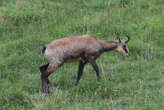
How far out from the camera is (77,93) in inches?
340

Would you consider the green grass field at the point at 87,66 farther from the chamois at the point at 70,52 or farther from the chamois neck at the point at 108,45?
the chamois neck at the point at 108,45

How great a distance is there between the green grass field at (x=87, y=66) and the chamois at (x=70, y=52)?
371 mm

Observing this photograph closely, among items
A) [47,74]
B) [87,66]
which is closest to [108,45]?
[87,66]

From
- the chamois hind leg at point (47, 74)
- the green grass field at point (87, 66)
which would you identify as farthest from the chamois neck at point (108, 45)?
the chamois hind leg at point (47, 74)

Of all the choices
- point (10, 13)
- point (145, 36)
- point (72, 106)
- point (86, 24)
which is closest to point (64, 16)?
point (86, 24)

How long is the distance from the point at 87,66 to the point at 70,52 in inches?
55.5

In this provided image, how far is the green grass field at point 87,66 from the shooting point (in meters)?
8.16

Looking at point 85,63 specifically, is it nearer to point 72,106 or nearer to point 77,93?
point 77,93

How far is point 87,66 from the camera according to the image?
10.6m

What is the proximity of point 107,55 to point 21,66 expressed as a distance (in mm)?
2462

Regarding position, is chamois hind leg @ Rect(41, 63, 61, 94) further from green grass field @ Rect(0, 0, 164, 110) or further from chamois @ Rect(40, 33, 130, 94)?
green grass field @ Rect(0, 0, 164, 110)

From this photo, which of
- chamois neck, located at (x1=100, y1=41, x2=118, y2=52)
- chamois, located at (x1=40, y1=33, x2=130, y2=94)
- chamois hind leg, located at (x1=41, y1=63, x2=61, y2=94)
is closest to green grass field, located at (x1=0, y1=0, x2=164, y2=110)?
chamois hind leg, located at (x1=41, y1=63, x2=61, y2=94)

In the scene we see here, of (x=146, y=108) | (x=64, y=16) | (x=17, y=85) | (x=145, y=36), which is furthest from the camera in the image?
(x=64, y=16)

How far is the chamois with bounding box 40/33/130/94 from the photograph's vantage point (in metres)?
9.12
